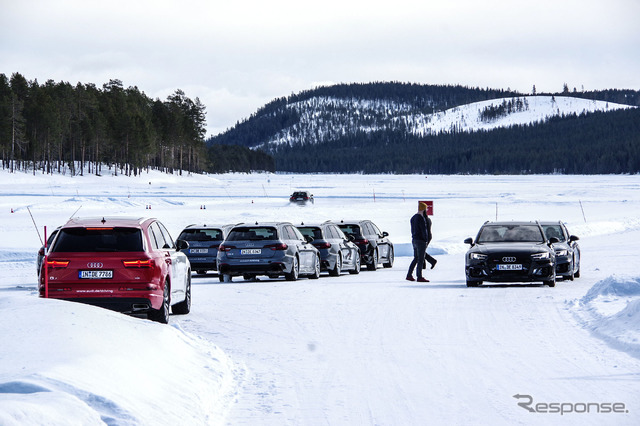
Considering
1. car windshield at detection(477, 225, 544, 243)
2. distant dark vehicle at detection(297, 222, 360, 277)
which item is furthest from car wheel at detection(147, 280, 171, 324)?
distant dark vehicle at detection(297, 222, 360, 277)

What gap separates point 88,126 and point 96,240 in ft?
406

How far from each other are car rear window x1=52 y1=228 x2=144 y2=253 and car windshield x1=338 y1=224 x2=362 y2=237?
1452 cm

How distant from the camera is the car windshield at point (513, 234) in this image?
21.3m

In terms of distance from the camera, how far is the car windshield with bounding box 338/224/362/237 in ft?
89.0

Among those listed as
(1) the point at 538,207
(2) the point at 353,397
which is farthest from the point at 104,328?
(1) the point at 538,207

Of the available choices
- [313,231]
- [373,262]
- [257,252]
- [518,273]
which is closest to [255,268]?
[257,252]

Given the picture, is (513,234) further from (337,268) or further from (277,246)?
(277,246)

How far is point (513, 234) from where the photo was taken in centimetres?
2172

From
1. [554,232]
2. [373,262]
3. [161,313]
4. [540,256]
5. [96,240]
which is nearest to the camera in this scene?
[96,240]

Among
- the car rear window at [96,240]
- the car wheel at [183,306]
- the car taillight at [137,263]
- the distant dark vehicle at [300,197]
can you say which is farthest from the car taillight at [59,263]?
the distant dark vehicle at [300,197]

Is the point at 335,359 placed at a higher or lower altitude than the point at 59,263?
lower

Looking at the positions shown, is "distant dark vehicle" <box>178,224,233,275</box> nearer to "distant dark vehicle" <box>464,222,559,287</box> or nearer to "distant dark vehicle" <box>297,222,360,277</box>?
"distant dark vehicle" <box>297,222,360,277</box>

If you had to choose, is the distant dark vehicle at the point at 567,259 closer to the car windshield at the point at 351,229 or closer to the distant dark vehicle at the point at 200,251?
the car windshield at the point at 351,229

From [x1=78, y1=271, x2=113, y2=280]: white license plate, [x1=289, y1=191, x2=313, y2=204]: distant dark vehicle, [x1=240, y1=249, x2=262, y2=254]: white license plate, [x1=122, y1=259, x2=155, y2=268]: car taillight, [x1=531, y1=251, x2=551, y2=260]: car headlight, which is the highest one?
[x1=289, y1=191, x2=313, y2=204]: distant dark vehicle
